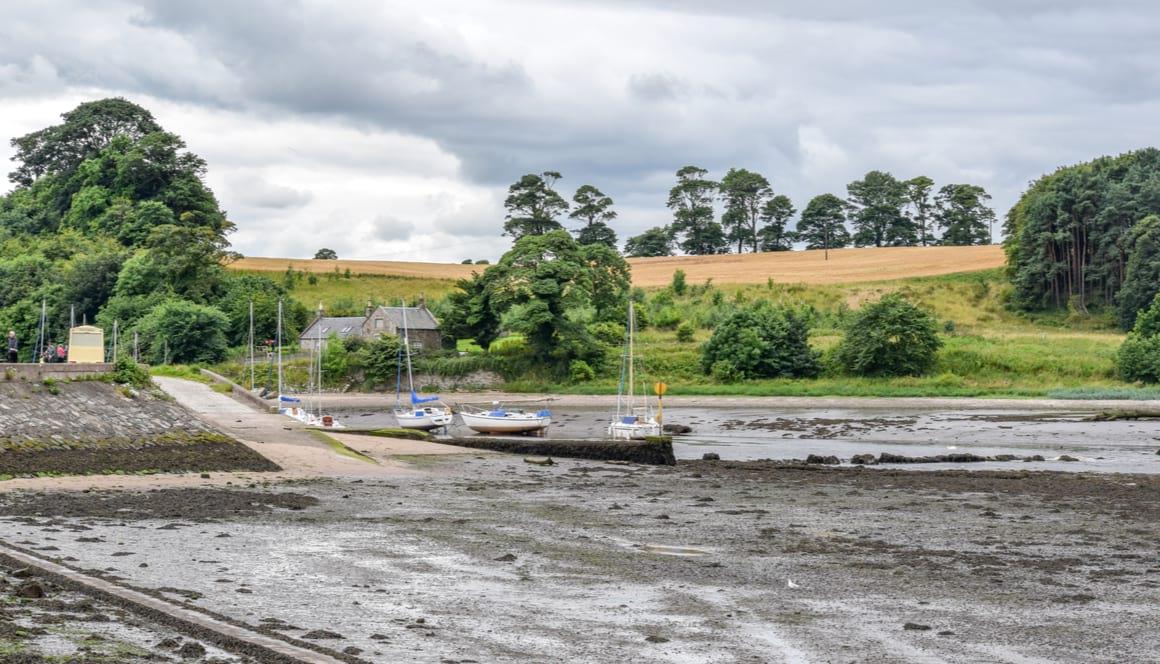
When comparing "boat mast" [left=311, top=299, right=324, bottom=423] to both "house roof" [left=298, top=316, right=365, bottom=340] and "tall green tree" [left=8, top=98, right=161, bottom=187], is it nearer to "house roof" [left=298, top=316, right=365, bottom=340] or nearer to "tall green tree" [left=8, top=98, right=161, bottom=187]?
"house roof" [left=298, top=316, right=365, bottom=340]

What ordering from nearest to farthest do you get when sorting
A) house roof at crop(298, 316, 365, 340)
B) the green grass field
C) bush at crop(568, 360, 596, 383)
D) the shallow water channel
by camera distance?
1. the shallow water channel
2. the green grass field
3. bush at crop(568, 360, 596, 383)
4. house roof at crop(298, 316, 365, 340)

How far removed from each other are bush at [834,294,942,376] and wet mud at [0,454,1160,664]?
2007 inches

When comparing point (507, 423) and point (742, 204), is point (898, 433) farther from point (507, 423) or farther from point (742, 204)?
point (742, 204)

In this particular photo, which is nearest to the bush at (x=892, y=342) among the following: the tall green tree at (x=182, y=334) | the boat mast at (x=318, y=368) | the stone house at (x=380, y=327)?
the stone house at (x=380, y=327)

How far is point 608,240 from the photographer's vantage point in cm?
14788

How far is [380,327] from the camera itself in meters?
106

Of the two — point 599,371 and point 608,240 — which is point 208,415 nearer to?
point 599,371

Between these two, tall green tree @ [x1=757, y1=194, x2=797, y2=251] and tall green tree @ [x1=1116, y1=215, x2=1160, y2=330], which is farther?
tall green tree @ [x1=757, y1=194, x2=797, y2=251]

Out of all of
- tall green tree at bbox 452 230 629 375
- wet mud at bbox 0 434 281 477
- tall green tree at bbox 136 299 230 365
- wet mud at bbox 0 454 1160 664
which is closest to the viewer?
wet mud at bbox 0 454 1160 664

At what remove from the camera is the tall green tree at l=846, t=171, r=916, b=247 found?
16875cm

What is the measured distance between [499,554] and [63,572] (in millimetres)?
7230

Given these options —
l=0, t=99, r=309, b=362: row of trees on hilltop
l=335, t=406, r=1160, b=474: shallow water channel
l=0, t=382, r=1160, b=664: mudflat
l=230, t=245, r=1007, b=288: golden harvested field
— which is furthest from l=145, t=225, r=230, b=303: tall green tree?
l=0, t=382, r=1160, b=664: mudflat

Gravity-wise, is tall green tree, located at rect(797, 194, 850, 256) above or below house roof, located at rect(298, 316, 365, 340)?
above

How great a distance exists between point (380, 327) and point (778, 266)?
Result: 52.5 m
